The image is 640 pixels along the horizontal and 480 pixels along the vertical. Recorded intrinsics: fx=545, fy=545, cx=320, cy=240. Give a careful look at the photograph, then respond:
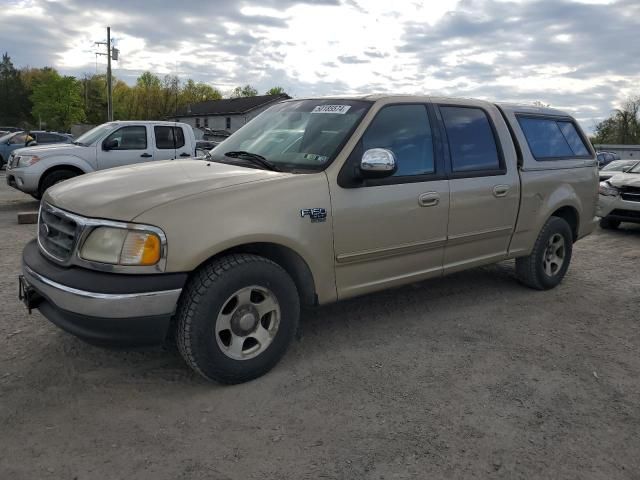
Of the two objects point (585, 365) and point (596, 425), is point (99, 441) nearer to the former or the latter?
point (596, 425)

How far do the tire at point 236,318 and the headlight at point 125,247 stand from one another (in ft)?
1.08

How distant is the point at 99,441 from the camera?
9.09ft

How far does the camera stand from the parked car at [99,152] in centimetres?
987

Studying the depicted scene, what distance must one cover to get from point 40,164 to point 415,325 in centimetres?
814

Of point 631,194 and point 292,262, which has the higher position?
point 631,194

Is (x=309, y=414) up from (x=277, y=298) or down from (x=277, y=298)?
down

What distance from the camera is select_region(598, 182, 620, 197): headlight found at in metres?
9.94

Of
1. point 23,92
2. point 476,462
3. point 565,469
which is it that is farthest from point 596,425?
point 23,92

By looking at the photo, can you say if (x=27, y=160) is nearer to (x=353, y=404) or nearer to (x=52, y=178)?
(x=52, y=178)

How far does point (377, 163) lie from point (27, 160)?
8564mm

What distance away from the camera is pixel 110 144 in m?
10.4

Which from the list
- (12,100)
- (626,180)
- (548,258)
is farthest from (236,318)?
(12,100)

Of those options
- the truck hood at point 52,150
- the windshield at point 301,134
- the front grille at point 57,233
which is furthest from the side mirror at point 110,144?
the front grille at point 57,233

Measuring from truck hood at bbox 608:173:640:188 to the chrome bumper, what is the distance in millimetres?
9163
